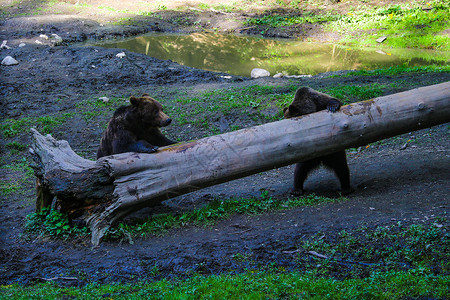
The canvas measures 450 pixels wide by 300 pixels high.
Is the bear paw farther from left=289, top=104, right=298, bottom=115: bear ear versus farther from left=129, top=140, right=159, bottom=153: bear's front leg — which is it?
left=129, top=140, right=159, bottom=153: bear's front leg

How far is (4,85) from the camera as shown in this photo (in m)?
14.3

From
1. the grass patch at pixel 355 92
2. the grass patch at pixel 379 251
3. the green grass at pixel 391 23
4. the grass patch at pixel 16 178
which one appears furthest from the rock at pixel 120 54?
the grass patch at pixel 379 251

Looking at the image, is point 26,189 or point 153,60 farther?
point 153,60

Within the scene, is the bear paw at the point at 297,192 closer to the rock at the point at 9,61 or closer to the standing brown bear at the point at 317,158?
the standing brown bear at the point at 317,158

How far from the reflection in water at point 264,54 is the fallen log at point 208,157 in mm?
10175

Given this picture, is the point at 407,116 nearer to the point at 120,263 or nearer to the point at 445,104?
the point at 445,104

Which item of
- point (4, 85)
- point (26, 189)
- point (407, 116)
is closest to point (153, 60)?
point (4, 85)

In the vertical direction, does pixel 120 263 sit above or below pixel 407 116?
below

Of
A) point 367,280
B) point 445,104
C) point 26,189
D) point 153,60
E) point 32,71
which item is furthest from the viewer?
point 153,60

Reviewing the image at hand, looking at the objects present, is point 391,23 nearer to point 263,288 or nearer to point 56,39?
point 56,39

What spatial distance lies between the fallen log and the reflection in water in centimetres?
1018

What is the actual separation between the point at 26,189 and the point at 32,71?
347 inches

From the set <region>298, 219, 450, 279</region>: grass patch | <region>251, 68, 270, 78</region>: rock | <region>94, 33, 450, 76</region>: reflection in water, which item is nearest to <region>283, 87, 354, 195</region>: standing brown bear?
<region>298, 219, 450, 279</region>: grass patch

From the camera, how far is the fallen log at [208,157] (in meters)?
6.09
